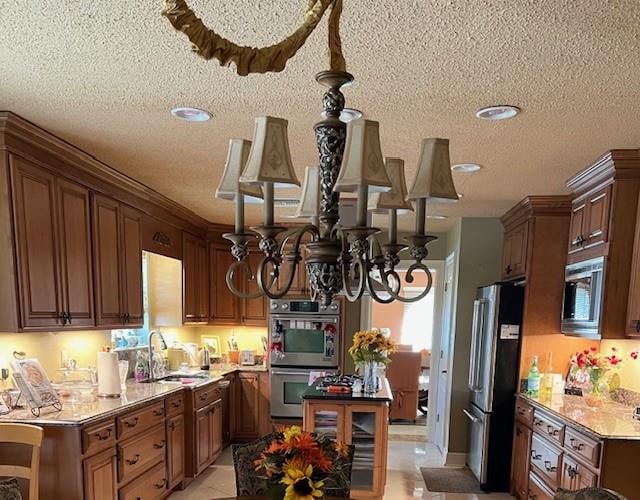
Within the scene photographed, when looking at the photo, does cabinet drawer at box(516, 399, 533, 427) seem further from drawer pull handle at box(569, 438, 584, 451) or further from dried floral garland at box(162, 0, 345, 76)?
dried floral garland at box(162, 0, 345, 76)

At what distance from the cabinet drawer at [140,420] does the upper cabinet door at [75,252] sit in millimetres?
644

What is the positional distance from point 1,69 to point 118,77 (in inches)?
16.2

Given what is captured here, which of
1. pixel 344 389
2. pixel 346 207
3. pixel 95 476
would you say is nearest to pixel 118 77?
pixel 346 207

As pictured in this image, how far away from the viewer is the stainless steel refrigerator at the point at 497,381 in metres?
3.60

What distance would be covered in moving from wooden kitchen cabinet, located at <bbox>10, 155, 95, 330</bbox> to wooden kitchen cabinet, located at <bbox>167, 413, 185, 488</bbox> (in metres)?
1.15

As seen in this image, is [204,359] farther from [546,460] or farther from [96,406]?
[546,460]

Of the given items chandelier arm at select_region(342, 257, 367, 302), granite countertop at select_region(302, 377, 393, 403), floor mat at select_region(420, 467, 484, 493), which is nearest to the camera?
chandelier arm at select_region(342, 257, 367, 302)

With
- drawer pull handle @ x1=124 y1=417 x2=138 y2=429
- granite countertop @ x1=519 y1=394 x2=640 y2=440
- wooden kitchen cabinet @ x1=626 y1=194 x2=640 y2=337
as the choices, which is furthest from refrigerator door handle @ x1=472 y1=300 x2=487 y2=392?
drawer pull handle @ x1=124 y1=417 x2=138 y2=429

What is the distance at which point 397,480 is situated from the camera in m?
3.92

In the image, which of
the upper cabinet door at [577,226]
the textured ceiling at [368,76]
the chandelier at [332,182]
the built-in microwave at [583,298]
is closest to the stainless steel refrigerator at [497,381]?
the built-in microwave at [583,298]

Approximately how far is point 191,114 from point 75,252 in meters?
1.27

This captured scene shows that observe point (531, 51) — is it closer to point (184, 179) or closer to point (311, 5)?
point (311, 5)

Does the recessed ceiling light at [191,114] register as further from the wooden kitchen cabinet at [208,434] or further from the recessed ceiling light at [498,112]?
the wooden kitchen cabinet at [208,434]

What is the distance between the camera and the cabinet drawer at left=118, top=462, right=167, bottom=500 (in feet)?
9.29
